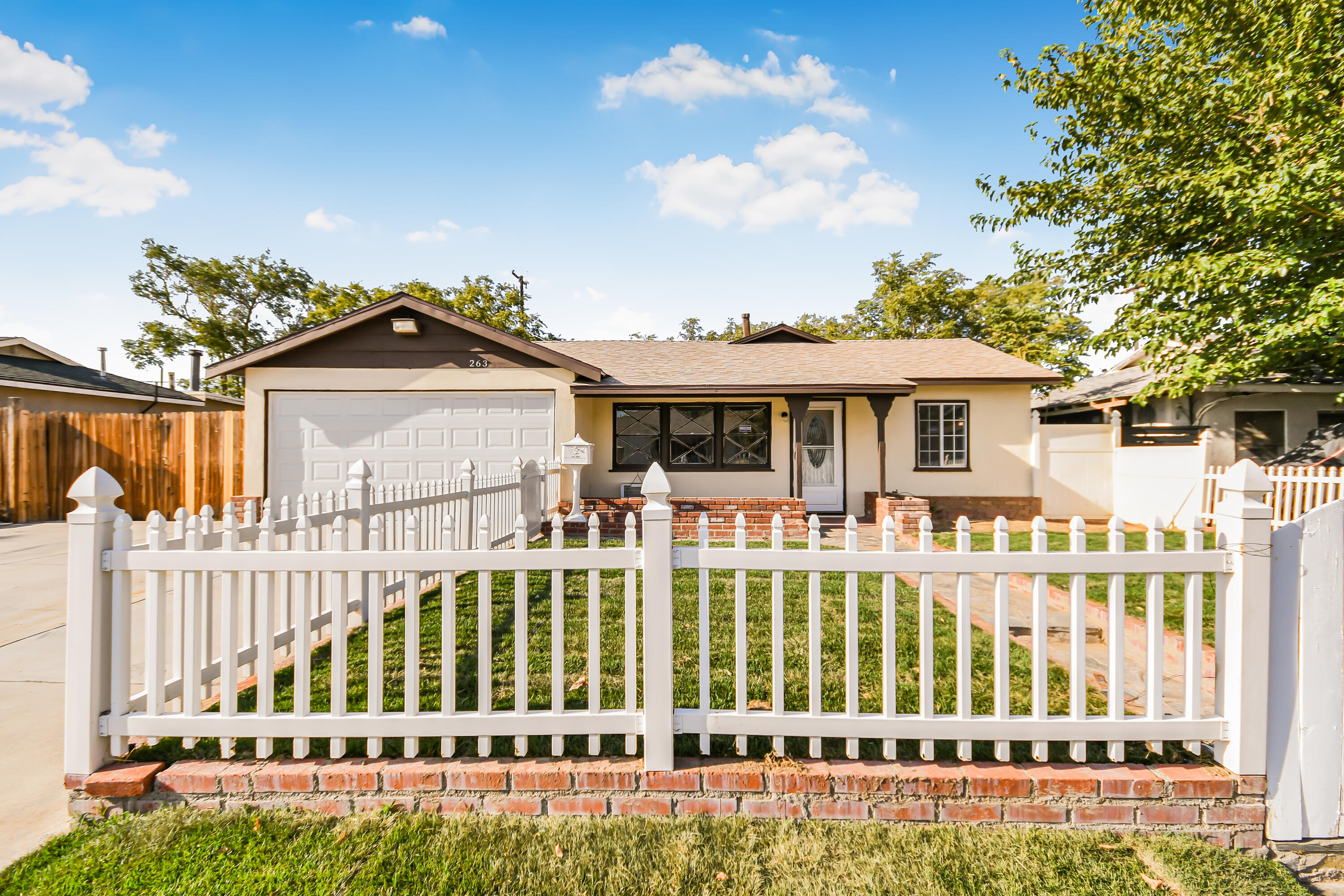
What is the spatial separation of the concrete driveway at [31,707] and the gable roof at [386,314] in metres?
4.84

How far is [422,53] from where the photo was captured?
10359mm

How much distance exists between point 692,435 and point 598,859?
35.2 feet

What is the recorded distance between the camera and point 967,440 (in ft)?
41.1

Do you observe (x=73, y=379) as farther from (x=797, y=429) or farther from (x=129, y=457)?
(x=797, y=429)

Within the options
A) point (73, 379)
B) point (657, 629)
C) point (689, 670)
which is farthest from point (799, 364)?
point (73, 379)

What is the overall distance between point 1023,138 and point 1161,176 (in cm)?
264

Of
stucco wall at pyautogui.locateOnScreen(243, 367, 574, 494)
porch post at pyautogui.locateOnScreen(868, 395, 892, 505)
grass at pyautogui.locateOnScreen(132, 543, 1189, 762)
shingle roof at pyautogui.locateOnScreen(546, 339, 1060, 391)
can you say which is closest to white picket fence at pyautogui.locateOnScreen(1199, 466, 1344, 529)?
shingle roof at pyautogui.locateOnScreen(546, 339, 1060, 391)

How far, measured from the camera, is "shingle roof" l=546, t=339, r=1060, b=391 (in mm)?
11820

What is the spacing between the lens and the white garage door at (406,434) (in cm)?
1088

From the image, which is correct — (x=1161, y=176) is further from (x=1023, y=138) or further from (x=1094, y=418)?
(x=1094, y=418)

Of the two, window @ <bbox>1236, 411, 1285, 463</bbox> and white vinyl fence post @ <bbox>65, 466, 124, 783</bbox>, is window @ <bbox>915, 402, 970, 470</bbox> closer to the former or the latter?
window @ <bbox>1236, 411, 1285, 463</bbox>

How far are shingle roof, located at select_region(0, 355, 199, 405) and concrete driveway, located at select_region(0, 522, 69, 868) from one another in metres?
12.3

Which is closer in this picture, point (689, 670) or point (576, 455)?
point (689, 670)

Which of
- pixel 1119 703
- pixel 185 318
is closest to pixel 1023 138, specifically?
pixel 1119 703
